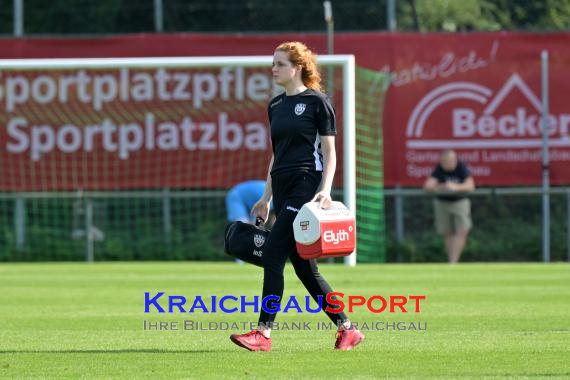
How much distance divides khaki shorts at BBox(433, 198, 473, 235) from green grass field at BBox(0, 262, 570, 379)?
3.66 m

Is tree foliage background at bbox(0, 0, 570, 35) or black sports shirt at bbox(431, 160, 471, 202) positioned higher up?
tree foliage background at bbox(0, 0, 570, 35)

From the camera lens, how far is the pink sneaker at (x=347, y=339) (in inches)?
342

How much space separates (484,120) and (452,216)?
67.1 inches

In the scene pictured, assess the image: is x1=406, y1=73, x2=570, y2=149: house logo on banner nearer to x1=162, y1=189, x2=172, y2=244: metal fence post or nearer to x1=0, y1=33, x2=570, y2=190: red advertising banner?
x1=0, y1=33, x2=570, y2=190: red advertising banner

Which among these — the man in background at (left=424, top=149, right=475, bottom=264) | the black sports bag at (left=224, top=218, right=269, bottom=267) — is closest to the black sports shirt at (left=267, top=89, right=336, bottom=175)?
the black sports bag at (left=224, top=218, right=269, bottom=267)

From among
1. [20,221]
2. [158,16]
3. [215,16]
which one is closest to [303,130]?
[158,16]

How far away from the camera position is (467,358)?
27.0 feet

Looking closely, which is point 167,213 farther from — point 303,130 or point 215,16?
point 303,130

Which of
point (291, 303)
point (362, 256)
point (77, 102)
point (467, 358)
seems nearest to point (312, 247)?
point (467, 358)

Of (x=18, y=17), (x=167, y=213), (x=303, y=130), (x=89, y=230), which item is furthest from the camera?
(x=89, y=230)

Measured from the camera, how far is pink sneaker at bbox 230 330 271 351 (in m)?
8.48

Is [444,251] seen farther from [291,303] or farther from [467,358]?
[467,358]

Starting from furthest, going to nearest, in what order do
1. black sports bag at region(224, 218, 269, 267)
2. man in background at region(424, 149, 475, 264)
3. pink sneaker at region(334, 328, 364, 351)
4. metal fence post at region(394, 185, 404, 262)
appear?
metal fence post at region(394, 185, 404, 262) < man in background at region(424, 149, 475, 264) < black sports bag at region(224, 218, 269, 267) < pink sneaker at region(334, 328, 364, 351)

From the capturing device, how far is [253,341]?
8508mm
